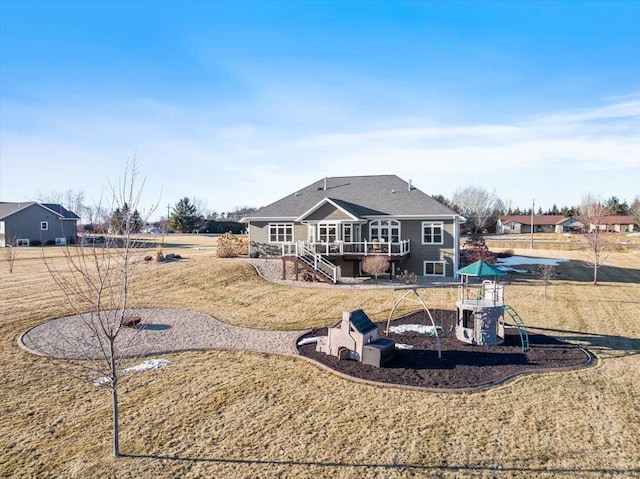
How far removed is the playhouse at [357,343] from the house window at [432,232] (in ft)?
52.7

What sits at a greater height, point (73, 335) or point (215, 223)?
point (215, 223)

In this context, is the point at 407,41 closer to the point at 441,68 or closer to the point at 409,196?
the point at 441,68

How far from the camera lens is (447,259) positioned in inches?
1021

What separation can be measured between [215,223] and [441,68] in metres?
62.3

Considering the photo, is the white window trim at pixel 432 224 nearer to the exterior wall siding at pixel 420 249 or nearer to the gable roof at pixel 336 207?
the exterior wall siding at pixel 420 249

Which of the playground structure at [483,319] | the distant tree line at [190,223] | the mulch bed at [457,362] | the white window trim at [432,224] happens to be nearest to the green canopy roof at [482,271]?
the playground structure at [483,319]

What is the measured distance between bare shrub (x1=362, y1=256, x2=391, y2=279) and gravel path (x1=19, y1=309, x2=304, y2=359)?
431 inches

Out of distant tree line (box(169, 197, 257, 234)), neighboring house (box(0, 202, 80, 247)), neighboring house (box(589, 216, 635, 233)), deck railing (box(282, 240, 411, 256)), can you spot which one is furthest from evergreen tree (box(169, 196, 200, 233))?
neighboring house (box(589, 216, 635, 233))

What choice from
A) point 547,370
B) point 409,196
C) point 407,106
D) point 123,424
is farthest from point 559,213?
point 123,424

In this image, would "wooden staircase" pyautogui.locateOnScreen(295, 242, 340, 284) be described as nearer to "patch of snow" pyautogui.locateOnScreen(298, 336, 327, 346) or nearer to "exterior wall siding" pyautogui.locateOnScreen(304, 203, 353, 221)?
"exterior wall siding" pyautogui.locateOnScreen(304, 203, 353, 221)

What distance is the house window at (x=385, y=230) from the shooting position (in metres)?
26.9

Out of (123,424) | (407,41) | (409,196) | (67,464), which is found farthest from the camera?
(409,196)

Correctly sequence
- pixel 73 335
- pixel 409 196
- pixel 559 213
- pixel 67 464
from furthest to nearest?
pixel 559 213, pixel 409 196, pixel 73 335, pixel 67 464

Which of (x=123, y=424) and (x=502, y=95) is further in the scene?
(x=502, y=95)
